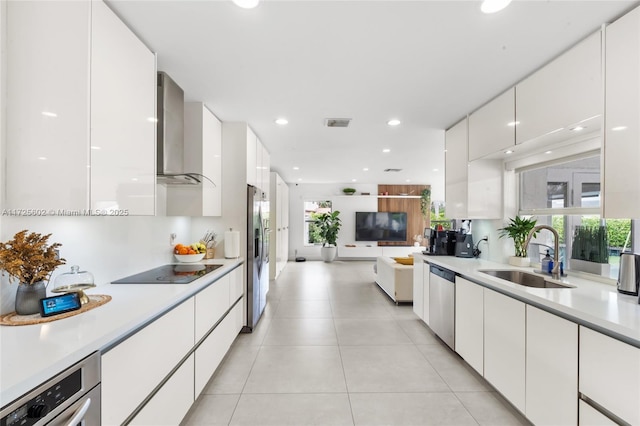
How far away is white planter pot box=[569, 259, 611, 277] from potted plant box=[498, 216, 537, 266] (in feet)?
1.22

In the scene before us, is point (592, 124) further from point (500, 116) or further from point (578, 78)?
point (500, 116)

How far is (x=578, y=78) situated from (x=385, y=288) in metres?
3.93

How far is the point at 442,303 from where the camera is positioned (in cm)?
304

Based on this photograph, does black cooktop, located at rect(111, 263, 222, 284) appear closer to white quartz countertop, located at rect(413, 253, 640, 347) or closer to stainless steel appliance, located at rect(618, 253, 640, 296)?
white quartz countertop, located at rect(413, 253, 640, 347)

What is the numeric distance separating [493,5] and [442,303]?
2.51 meters

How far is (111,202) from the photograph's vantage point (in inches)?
60.6

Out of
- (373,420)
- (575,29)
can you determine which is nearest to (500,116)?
(575,29)

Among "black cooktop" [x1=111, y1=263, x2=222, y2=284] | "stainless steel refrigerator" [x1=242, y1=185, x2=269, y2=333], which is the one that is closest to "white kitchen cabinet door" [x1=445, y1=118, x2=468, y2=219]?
"stainless steel refrigerator" [x1=242, y1=185, x2=269, y2=333]

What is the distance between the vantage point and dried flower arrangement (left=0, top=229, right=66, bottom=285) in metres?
1.20

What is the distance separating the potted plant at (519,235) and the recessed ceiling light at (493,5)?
1915 mm

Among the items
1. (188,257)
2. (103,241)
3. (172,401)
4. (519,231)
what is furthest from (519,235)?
(103,241)

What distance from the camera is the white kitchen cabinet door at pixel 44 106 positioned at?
1.25 m

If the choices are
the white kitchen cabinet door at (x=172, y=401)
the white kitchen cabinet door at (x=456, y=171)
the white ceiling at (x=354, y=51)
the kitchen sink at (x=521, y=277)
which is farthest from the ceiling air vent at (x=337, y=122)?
the white kitchen cabinet door at (x=172, y=401)

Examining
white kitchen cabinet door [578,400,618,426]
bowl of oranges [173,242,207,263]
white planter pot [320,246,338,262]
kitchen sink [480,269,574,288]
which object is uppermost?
bowl of oranges [173,242,207,263]
